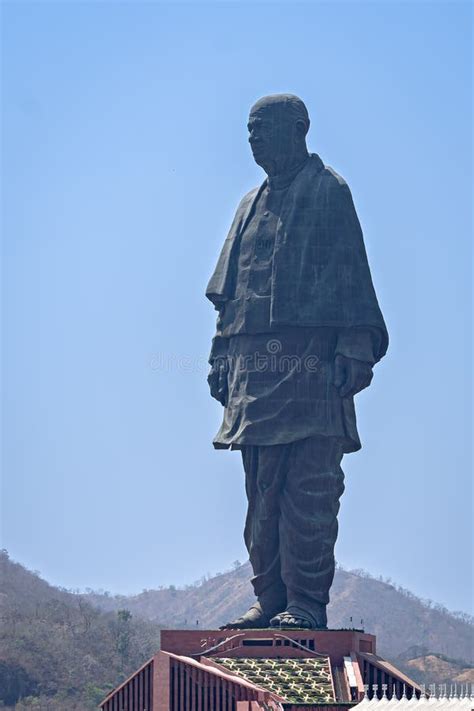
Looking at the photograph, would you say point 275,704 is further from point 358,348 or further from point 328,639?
point 358,348

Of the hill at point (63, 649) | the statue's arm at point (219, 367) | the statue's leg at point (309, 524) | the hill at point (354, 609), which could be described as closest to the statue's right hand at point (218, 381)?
the statue's arm at point (219, 367)

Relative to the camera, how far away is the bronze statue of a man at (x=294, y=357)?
4478cm

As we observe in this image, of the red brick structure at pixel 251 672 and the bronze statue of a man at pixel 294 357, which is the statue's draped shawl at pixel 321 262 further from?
the red brick structure at pixel 251 672

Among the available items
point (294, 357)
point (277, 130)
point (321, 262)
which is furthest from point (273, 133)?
point (294, 357)

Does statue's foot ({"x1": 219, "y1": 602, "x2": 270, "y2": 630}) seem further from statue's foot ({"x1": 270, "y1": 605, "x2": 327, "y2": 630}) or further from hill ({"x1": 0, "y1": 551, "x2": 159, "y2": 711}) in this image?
hill ({"x1": 0, "y1": 551, "x2": 159, "y2": 711})

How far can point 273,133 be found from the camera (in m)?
45.6

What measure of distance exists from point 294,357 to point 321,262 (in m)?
1.55

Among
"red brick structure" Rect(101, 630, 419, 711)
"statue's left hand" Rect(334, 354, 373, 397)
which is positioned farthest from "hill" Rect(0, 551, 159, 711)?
"statue's left hand" Rect(334, 354, 373, 397)

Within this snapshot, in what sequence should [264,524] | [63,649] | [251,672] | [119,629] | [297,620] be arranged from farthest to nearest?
[119,629] → [63,649] → [264,524] → [297,620] → [251,672]

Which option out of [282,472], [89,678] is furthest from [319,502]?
[89,678]

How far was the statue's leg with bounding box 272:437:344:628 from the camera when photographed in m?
44.7

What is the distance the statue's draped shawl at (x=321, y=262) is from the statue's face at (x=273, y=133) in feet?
1.72

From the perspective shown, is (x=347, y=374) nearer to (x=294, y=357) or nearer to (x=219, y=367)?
(x=294, y=357)

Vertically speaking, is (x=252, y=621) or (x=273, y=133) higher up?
(x=273, y=133)
